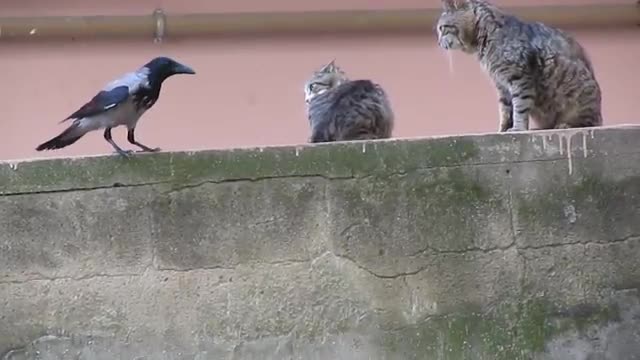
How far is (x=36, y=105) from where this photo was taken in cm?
443

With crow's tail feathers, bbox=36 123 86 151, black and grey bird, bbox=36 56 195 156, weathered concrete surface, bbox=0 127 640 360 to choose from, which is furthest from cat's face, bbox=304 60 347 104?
crow's tail feathers, bbox=36 123 86 151

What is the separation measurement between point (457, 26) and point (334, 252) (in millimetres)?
1143

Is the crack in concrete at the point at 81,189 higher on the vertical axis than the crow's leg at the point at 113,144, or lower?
lower

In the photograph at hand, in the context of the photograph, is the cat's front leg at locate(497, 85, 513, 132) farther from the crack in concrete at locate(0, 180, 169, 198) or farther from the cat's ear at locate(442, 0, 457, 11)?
the crack in concrete at locate(0, 180, 169, 198)

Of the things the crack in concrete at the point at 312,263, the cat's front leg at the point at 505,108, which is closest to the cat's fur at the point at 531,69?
the cat's front leg at the point at 505,108

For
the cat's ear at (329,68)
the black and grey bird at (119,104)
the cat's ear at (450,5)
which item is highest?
the cat's ear at (450,5)

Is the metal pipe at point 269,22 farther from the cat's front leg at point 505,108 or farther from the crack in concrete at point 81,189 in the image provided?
the crack in concrete at point 81,189

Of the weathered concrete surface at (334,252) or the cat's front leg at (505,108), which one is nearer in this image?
the weathered concrete surface at (334,252)

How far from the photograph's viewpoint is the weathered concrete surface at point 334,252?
2.73 m

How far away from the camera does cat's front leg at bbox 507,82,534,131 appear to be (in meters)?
3.33

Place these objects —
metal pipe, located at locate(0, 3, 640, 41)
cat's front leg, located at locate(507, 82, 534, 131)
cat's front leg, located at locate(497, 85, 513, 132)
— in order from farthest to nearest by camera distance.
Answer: metal pipe, located at locate(0, 3, 640, 41) < cat's front leg, located at locate(497, 85, 513, 132) < cat's front leg, located at locate(507, 82, 534, 131)

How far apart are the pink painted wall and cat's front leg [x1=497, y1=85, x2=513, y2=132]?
38.7 inches

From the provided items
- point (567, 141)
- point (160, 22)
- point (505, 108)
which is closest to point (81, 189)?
point (567, 141)

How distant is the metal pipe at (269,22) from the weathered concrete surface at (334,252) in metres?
1.82
